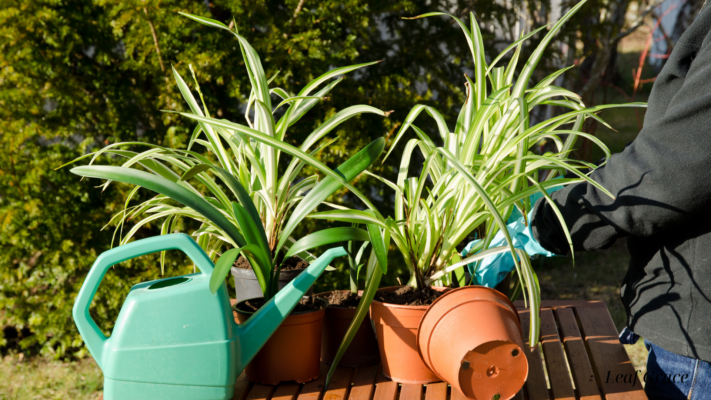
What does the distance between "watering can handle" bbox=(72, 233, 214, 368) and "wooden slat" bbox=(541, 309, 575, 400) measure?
2.19ft

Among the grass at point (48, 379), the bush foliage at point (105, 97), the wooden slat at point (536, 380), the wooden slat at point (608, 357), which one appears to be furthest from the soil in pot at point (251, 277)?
the grass at point (48, 379)

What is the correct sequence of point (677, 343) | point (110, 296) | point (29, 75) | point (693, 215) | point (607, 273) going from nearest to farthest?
point (693, 215)
point (677, 343)
point (29, 75)
point (110, 296)
point (607, 273)

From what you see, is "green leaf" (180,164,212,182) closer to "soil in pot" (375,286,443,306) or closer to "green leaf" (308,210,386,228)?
"green leaf" (308,210,386,228)

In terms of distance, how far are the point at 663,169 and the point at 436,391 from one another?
52 centimetres

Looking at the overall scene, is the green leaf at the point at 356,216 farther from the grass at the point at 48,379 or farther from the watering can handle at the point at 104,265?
the grass at the point at 48,379

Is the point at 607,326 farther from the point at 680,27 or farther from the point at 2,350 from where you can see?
the point at 680,27

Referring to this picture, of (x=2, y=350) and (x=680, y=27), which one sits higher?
(x=680, y=27)

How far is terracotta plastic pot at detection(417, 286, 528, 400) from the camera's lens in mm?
814

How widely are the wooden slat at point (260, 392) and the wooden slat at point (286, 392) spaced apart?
1 centimetres

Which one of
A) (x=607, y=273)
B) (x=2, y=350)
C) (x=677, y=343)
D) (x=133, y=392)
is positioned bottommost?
(x=607, y=273)

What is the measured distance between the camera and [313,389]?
932mm

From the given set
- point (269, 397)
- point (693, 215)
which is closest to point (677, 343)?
point (693, 215)

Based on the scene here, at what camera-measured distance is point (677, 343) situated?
2.99ft

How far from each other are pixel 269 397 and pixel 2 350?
7.45 feet
